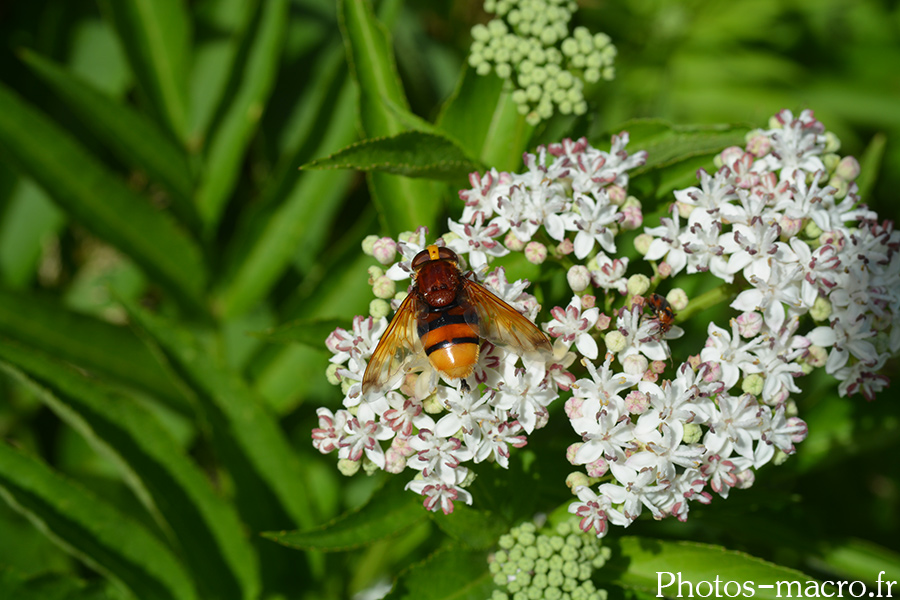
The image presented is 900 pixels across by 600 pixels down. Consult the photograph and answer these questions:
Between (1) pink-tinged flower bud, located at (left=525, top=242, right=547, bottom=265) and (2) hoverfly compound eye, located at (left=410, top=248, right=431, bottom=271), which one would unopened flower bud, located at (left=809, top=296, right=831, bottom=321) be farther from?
(2) hoverfly compound eye, located at (left=410, top=248, right=431, bottom=271)

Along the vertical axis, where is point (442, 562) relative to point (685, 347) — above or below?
below

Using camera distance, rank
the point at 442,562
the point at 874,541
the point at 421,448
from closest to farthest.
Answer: the point at 421,448 < the point at 442,562 < the point at 874,541

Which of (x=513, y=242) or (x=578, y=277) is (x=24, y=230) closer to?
(x=513, y=242)

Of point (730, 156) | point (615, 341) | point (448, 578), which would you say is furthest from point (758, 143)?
point (448, 578)

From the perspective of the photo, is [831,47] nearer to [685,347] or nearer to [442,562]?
[685,347]

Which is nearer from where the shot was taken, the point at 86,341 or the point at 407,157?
the point at 407,157

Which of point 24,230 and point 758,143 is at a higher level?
point 24,230

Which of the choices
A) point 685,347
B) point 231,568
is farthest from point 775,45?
point 231,568

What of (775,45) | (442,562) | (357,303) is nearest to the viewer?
(442,562)

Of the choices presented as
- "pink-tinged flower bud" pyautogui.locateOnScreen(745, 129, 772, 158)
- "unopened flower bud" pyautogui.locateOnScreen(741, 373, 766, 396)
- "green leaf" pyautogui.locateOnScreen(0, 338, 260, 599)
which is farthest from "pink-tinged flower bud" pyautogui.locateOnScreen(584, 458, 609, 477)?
"green leaf" pyautogui.locateOnScreen(0, 338, 260, 599)
